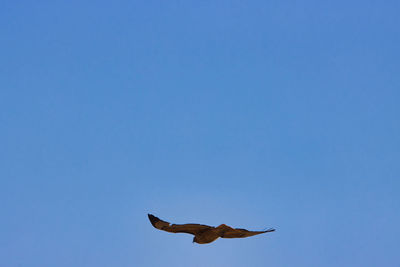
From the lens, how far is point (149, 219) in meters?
23.0

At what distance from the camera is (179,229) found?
23500 mm

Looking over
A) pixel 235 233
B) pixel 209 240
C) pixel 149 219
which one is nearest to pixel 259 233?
pixel 235 233

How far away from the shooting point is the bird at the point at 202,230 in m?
22.9

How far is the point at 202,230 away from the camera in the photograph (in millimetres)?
23328

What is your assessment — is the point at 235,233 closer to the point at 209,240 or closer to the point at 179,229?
the point at 209,240

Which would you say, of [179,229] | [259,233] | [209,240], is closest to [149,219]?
[179,229]

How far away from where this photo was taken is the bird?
902 inches

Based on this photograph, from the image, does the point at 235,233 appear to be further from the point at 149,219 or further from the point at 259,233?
the point at 149,219

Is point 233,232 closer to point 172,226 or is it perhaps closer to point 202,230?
A: point 202,230

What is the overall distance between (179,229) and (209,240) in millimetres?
1930

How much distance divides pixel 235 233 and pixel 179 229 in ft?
10.4

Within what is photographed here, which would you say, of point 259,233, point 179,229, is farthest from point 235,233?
point 179,229

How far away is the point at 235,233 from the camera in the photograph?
77.3ft

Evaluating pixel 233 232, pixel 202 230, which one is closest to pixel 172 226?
pixel 202 230
